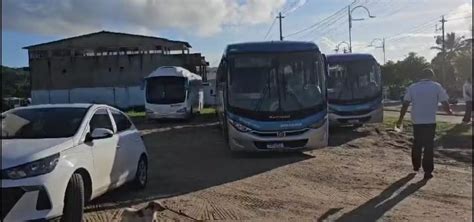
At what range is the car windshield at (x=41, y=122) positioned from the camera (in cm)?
756

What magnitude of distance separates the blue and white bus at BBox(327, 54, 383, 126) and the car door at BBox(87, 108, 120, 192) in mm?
13304

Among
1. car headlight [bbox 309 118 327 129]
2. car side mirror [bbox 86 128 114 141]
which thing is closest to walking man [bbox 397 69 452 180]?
car headlight [bbox 309 118 327 129]

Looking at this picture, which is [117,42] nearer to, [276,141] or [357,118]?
[357,118]

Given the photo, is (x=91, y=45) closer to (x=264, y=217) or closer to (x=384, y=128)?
(x=384, y=128)

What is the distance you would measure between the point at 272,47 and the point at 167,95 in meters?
18.3

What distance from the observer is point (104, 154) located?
8.27 m

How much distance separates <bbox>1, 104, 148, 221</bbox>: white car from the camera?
6320 millimetres

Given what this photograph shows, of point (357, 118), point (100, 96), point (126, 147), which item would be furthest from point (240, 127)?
point (100, 96)

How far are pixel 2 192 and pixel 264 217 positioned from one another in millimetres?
3430

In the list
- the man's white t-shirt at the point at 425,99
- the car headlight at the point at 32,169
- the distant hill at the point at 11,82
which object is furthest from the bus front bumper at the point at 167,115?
the car headlight at the point at 32,169

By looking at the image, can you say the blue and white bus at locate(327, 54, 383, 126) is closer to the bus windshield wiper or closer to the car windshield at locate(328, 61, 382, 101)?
the car windshield at locate(328, 61, 382, 101)

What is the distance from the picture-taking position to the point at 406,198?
931 centimetres

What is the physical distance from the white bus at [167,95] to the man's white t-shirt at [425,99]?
22.1 metres

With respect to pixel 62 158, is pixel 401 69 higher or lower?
higher
